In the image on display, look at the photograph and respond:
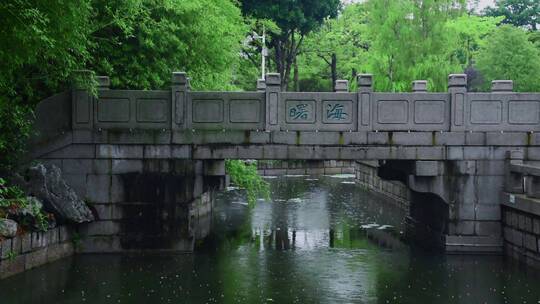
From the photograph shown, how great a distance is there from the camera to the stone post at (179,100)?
63.0ft

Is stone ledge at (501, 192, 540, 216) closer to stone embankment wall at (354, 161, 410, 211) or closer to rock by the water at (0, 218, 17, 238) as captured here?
stone embankment wall at (354, 161, 410, 211)

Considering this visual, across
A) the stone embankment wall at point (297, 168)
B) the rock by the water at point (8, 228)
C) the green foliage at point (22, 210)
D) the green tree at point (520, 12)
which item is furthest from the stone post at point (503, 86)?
the green tree at point (520, 12)

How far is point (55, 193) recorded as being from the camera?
18.1 m

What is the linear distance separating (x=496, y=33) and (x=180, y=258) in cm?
3612

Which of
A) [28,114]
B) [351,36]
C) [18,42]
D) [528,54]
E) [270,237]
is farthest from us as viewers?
[351,36]

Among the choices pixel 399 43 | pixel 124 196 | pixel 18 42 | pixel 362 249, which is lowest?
pixel 362 249

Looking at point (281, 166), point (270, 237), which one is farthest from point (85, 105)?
point (281, 166)

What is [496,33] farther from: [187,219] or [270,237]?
[187,219]

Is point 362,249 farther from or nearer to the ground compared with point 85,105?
nearer to the ground

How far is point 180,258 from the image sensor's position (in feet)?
62.6

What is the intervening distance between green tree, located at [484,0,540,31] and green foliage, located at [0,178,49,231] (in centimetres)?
5527

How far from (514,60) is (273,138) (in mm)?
32004

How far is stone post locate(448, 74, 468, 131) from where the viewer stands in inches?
768

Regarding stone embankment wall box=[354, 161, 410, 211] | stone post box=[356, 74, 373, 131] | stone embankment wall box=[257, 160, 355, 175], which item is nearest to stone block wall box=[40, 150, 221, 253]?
stone post box=[356, 74, 373, 131]
